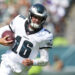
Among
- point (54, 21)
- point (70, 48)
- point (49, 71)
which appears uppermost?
point (54, 21)

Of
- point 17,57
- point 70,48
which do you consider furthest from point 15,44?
point 70,48

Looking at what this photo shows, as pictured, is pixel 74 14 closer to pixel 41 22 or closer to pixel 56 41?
pixel 56 41

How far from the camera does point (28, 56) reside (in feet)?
16.8

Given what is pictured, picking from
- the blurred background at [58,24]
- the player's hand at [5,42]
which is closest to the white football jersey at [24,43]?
the player's hand at [5,42]

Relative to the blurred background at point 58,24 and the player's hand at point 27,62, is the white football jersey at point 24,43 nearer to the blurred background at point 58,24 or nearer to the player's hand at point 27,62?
the player's hand at point 27,62

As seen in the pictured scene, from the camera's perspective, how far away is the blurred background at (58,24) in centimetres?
959

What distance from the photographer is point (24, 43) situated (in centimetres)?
508

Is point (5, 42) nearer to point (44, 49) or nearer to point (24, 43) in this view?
point (24, 43)

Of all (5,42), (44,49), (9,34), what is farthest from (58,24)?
(5,42)

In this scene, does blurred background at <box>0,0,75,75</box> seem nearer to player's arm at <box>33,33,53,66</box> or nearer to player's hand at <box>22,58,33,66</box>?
player's arm at <box>33,33,53,66</box>

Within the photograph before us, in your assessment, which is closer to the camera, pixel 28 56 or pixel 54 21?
pixel 28 56

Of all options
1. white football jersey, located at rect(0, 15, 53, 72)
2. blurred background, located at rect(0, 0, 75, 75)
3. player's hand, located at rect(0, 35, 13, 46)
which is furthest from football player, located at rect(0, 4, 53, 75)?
blurred background, located at rect(0, 0, 75, 75)

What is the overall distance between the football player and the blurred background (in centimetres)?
413

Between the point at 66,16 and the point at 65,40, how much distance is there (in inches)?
45.0
